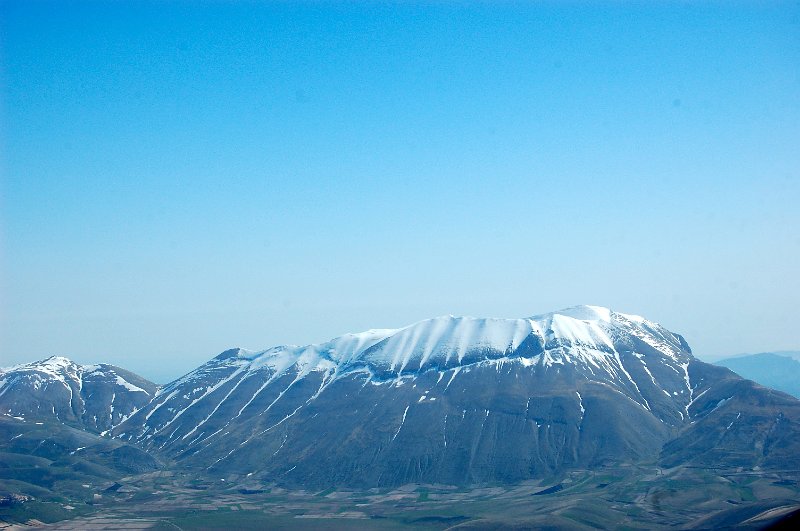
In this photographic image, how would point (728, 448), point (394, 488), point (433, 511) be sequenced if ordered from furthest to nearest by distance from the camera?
point (394, 488) < point (728, 448) < point (433, 511)

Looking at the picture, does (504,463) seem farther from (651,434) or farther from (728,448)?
(728,448)

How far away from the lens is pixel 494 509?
6068 inches

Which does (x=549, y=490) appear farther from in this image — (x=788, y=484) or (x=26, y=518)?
(x=26, y=518)

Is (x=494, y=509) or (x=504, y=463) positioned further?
(x=504, y=463)

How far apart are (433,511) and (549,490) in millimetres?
28548

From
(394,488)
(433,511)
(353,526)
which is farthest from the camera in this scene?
(394,488)

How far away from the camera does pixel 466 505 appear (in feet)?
536

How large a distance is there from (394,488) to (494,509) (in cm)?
4273

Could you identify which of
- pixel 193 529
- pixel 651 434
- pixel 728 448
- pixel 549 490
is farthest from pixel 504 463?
pixel 193 529

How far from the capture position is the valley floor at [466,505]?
135 m

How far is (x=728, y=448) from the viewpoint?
178 metres

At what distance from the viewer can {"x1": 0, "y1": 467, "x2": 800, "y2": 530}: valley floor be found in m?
135

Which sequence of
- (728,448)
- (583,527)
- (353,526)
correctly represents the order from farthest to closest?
(728,448) < (353,526) < (583,527)

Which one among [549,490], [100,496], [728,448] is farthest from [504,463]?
[100,496]
